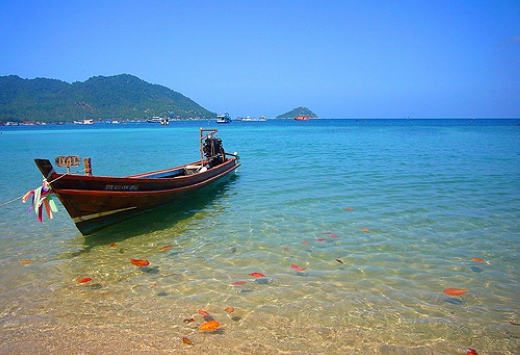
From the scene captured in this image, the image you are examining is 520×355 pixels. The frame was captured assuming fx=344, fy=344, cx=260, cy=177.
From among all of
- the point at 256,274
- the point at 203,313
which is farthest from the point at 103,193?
the point at 203,313

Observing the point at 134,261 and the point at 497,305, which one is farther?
the point at 134,261

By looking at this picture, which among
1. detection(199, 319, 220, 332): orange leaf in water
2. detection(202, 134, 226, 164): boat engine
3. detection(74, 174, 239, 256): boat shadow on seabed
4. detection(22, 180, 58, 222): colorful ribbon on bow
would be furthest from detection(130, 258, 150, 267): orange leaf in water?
detection(202, 134, 226, 164): boat engine

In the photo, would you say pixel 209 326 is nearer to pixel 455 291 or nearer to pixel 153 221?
pixel 455 291

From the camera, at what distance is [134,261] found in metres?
6.81

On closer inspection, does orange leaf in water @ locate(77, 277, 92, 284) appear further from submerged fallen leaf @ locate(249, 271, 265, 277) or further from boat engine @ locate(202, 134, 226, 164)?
boat engine @ locate(202, 134, 226, 164)

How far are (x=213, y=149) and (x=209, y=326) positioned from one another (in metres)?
13.1

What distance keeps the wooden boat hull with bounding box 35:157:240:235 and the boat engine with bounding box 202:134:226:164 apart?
6.20 meters

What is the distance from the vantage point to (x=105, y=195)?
813 centimetres

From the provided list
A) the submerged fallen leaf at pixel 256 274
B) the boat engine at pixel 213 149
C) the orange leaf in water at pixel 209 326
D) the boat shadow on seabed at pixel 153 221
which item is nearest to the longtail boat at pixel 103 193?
the boat shadow on seabed at pixel 153 221

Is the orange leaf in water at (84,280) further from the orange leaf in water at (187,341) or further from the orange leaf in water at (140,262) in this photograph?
the orange leaf in water at (187,341)

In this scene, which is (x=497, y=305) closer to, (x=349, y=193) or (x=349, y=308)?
(x=349, y=308)

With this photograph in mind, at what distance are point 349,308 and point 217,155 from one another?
12922 millimetres

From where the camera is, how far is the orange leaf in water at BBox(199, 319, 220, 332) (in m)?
4.49

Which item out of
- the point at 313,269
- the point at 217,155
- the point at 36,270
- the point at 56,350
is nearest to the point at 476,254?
the point at 313,269
